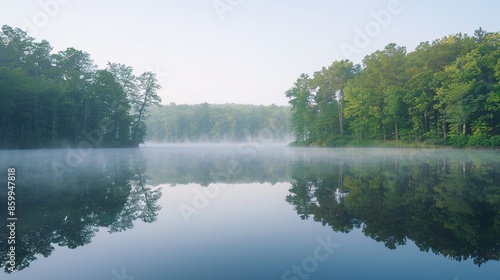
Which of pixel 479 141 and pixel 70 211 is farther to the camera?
pixel 479 141

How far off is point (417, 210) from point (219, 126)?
128m

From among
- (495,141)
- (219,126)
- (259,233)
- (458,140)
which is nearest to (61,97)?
(259,233)

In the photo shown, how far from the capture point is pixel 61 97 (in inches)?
1832

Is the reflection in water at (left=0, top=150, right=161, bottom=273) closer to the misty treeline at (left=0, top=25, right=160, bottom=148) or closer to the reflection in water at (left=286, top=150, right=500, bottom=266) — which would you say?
the reflection in water at (left=286, top=150, right=500, bottom=266)

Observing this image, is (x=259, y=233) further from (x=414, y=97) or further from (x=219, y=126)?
(x=219, y=126)

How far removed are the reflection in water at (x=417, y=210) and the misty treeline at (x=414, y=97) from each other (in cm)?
3367

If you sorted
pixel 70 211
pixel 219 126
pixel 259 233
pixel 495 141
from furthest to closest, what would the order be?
pixel 219 126
pixel 495 141
pixel 70 211
pixel 259 233

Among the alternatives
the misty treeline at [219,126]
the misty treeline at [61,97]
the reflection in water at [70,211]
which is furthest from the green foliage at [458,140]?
the misty treeline at [219,126]

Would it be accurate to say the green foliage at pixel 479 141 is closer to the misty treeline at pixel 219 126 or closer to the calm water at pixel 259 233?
the calm water at pixel 259 233

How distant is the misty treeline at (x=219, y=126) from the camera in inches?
5276

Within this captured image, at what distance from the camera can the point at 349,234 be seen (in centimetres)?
587

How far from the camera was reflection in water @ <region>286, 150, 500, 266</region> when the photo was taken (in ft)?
17.5

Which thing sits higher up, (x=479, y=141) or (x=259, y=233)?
(x=479, y=141)

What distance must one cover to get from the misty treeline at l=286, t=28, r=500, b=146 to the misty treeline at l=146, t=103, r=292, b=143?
65424 mm
